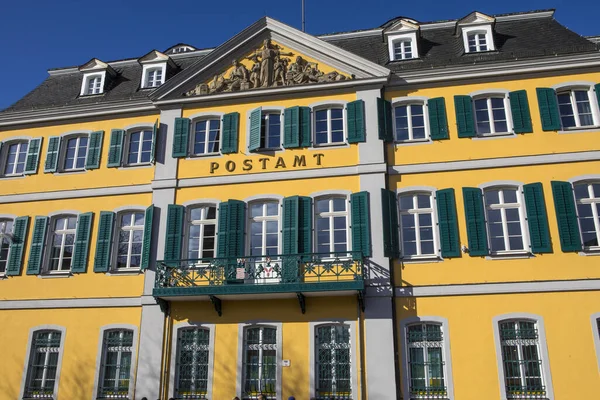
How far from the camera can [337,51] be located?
1716 cm

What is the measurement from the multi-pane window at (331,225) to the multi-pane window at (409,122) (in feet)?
8.46

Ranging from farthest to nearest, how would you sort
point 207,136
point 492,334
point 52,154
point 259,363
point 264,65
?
point 52,154, point 264,65, point 207,136, point 259,363, point 492,334

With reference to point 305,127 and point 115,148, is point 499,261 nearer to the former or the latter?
point 305,127

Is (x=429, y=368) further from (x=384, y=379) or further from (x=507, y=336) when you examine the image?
(x=507, y=336)

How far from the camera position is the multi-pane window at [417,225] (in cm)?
1509

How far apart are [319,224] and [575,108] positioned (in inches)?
305

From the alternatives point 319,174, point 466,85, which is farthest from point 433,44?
point 319,174

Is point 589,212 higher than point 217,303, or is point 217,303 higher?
point 589,212

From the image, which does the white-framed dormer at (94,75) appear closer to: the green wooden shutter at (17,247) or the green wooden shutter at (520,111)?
the green wooden shutter at (17,247)

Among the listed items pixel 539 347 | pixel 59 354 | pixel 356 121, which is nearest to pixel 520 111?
pixel 356 121

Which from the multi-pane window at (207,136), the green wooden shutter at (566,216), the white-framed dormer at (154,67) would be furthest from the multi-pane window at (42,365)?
the green wooden shutter at (566,216)

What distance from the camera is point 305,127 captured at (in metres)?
16.8

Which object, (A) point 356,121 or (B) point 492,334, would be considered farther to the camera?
(A) point 356,121

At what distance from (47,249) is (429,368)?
11571 millimetres
